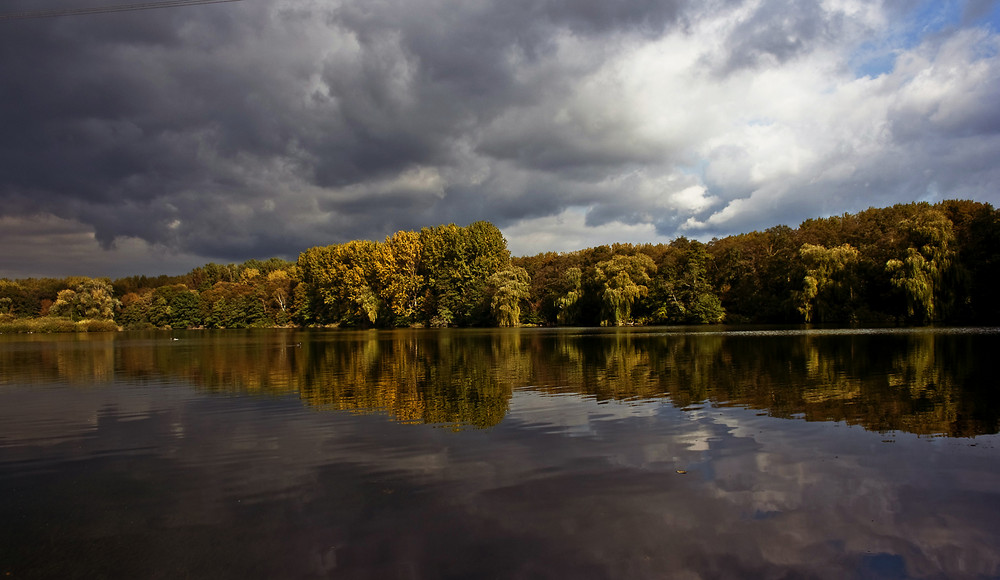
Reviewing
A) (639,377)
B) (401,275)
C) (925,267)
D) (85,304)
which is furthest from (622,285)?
(85,304)

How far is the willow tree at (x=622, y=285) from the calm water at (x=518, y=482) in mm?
59476

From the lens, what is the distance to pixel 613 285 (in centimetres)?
8006

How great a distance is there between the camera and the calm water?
20.3 feet

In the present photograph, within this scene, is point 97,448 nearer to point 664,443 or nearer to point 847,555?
point 664,443

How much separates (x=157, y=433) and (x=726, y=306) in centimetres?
8593

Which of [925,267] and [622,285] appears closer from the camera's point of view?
[925,267]

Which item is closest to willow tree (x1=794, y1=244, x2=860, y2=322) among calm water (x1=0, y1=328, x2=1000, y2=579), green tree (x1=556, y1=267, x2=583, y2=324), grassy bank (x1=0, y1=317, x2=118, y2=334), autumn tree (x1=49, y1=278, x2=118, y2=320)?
green tree (x1=556, y1=267, x2=583, y2=324)

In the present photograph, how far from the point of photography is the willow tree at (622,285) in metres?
78.4

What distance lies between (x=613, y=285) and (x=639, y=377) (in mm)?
60226

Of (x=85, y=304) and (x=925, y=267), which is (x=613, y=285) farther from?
(x=85, y=304)

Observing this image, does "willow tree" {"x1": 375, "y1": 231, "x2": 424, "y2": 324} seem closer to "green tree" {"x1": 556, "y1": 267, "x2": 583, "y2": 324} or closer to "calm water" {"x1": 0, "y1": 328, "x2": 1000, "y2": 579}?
"green tree" {"x1": 556, "y1": 267, "x2": 583, "y2": 324}

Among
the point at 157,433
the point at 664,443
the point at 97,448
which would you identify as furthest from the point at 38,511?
the point at 664,443

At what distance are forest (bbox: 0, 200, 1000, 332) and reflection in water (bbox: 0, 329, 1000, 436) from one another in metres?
32.9

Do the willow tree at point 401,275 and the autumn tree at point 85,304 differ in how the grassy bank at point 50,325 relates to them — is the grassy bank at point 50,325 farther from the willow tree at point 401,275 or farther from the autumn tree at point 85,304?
the willow tree at point 401,275
